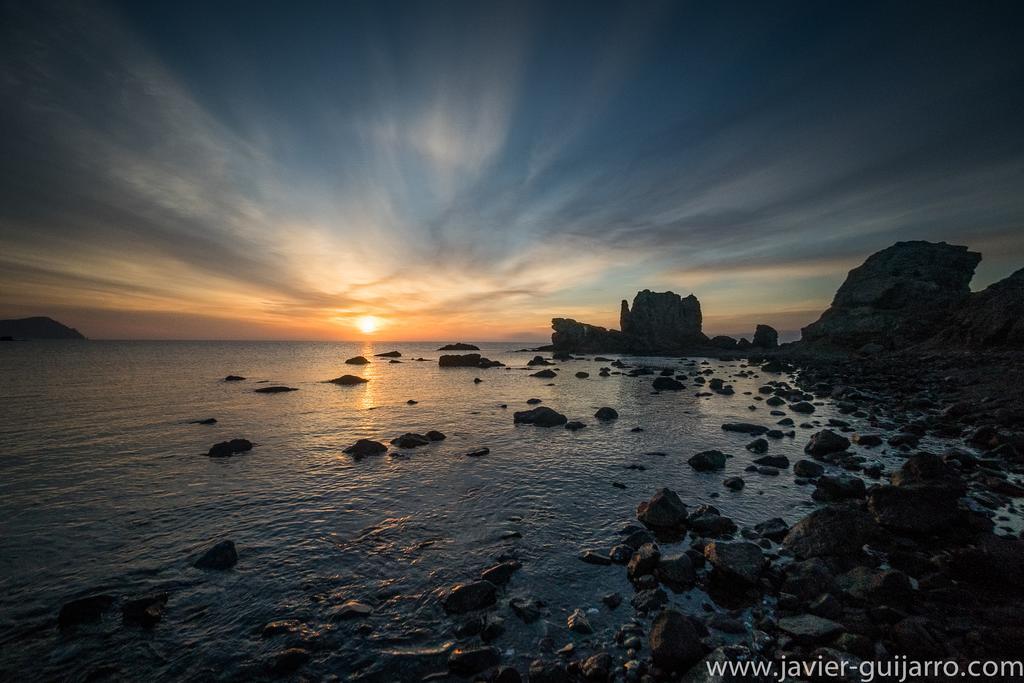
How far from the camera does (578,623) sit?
7520 mm

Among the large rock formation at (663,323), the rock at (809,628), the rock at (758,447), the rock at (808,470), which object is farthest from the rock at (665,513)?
the large rock formation at (663,323)

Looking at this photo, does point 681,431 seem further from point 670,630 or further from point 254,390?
point 254,390

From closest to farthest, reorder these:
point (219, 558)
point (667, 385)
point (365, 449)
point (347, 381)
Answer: point (219, 558) → point (365, 449) → point (667, 385) → point (347, 381)

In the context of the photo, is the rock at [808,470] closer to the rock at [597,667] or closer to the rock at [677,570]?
the rock at [677,570]

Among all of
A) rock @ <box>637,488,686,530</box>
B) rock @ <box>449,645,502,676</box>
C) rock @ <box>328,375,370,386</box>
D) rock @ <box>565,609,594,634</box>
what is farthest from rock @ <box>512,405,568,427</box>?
rock @ <box>328,375,370,386</box>

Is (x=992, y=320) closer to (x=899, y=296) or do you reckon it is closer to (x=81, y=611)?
(x=899, y=296)

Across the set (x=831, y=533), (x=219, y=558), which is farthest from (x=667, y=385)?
(x=219, y=558)

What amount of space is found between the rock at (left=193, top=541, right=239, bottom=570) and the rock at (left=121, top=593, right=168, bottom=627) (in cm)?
142

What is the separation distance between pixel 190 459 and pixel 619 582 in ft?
72.3

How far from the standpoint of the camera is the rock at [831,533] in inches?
373

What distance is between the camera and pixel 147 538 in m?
11.4

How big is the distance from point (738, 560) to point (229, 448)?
80.0 feet

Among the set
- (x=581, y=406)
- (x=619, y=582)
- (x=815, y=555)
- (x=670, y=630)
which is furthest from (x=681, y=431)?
(x=670, y=630)

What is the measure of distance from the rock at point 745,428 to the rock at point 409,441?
67.0ft
